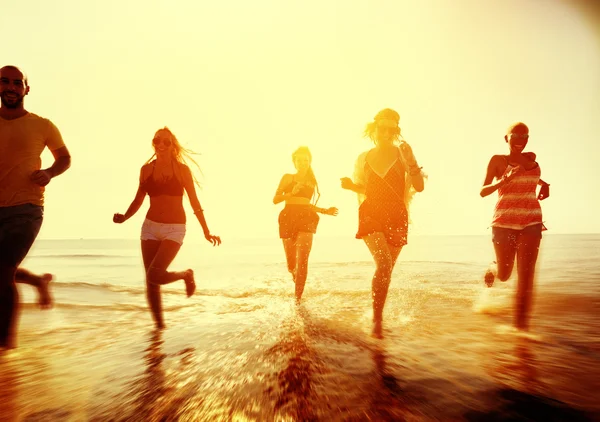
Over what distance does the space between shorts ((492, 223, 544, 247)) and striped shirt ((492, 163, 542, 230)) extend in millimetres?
42

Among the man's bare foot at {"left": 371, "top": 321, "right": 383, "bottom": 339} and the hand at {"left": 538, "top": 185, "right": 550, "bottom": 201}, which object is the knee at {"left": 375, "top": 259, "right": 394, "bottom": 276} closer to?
the man's bare foot at {"left": 371, "top": 321, "right": 383, "bottom": 339}

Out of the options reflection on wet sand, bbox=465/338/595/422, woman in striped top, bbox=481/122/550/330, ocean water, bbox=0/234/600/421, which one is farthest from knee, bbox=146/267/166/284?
woman in striped top, bbox=481/122/550/330

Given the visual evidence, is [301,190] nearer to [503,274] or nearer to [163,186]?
[163,186]

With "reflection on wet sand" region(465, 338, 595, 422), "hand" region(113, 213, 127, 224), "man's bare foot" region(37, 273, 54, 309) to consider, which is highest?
"hand" region(113, 213, 127, 224)

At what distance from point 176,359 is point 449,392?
2197 mm

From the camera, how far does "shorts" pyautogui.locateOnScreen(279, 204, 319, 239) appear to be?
7785mm

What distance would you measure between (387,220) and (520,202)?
1816mm

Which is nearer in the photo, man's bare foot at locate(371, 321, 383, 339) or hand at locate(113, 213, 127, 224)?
man's bare foot at locate(371, 321, 383, 339)

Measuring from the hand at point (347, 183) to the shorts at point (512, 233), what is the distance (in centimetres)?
212

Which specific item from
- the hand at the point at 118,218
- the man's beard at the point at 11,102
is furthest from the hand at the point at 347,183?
the man's beard at the point at 11,102

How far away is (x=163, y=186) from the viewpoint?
17.8 feet

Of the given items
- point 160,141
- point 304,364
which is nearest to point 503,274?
point 304,364

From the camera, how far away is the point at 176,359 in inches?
150

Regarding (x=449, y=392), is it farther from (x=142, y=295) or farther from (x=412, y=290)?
(x=142, y=295)
